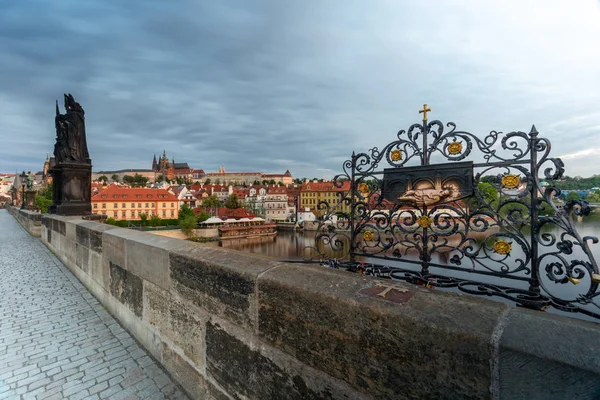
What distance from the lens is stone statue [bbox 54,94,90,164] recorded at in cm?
976

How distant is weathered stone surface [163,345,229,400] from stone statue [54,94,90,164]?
1004cm

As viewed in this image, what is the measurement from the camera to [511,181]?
1.95 meters

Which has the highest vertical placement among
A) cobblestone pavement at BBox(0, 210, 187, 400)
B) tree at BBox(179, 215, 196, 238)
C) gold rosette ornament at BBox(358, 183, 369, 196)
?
gold rosette ornament at BBox(358, 183, 369, 196)

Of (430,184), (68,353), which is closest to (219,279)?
(430,184)

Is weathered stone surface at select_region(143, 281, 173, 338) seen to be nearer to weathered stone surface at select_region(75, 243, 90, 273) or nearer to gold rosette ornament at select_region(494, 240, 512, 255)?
gold rosette ornament at select_region(494, 240, 512, 255)

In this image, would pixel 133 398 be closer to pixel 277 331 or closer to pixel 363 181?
pixel 277 331

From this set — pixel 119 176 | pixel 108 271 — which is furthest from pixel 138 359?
pixel 119 176

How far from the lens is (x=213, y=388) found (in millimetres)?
1952

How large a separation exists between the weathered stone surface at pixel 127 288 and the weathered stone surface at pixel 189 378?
2.29 feet

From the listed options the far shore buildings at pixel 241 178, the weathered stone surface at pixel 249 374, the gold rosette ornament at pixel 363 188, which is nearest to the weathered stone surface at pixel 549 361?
the weathered stone surface at pixel 249 374

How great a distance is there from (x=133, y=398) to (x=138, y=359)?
0.57 meters

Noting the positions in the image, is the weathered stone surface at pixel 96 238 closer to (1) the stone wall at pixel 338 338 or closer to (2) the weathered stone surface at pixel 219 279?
(1) the stone wall at pixel 338 338

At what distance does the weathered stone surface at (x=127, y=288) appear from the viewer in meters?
2.95

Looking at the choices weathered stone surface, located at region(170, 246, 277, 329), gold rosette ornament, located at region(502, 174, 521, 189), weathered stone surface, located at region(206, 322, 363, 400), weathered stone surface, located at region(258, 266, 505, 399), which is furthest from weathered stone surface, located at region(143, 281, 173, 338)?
gold rosette ornament, located at region(502, 174, 521, 189)
